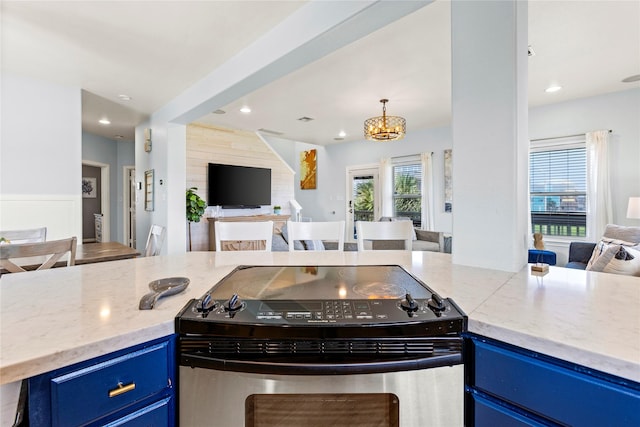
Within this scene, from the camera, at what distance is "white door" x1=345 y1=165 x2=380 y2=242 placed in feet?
22.4

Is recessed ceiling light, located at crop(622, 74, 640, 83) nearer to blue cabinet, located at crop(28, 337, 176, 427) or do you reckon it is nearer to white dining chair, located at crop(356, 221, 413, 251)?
white dining chair, located at crop(356, 221, 413, 251)

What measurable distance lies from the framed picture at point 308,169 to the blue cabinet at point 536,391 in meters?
7.19

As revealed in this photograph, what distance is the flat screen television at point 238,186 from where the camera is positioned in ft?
18.8

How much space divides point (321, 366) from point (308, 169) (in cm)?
747

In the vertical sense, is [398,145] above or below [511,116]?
above

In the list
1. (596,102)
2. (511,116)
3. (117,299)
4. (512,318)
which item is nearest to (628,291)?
(512,318)

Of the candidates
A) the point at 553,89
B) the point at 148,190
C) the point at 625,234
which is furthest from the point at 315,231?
the point at 148,190

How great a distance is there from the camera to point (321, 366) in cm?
77

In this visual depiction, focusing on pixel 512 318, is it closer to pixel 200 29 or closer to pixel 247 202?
pixel 200 29

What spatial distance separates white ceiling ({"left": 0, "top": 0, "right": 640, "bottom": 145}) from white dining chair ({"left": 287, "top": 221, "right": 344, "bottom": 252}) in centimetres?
154

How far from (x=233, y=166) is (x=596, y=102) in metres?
5.68

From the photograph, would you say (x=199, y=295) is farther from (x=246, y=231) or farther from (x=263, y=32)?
(x=263, y=32)

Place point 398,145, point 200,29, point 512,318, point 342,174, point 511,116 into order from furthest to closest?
point 342,174
point 398,145
point 200,29
point 511,116
point 512,318

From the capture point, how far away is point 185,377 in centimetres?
82
